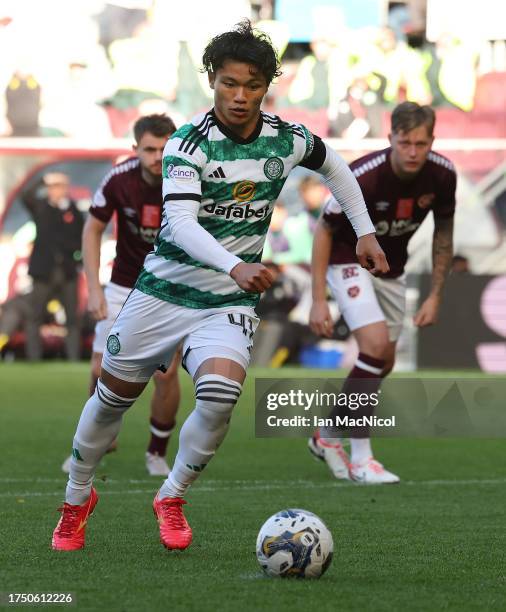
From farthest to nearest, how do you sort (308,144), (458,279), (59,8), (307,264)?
(59,8)
(307,264)
(458,279)
(308,144)

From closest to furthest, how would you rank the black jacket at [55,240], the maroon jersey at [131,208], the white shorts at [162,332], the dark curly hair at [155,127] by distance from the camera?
1. the white shorts at [162,332]
2. the dark curly hair at [155,127]
3. the maroon jersey at [131,208]
4. the black jacket at [55,240]

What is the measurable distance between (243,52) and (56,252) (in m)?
14.6

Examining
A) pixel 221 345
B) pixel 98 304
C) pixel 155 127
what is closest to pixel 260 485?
pixel 98 304

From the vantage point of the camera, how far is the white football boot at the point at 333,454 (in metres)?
9.26

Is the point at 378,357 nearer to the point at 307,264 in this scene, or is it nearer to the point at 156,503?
the point at 156,503

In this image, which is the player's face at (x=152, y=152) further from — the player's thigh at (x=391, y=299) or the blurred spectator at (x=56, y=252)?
the blurred spectator at (x=56, y=252)

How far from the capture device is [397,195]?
357 inches

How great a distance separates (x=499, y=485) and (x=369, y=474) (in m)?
0.78

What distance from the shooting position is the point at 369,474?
899cm

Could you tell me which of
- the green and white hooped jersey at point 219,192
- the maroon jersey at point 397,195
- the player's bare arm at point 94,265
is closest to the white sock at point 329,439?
the maroon jersey at point 397,195

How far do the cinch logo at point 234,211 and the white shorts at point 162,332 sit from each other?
379mm

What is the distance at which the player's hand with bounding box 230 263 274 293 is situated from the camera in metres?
5.25

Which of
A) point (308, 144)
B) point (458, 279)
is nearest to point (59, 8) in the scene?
point (458, 279)

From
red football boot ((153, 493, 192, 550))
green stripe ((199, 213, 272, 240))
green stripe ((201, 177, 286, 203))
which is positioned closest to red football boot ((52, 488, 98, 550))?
red football boot ((153, 493, 192, 550))
